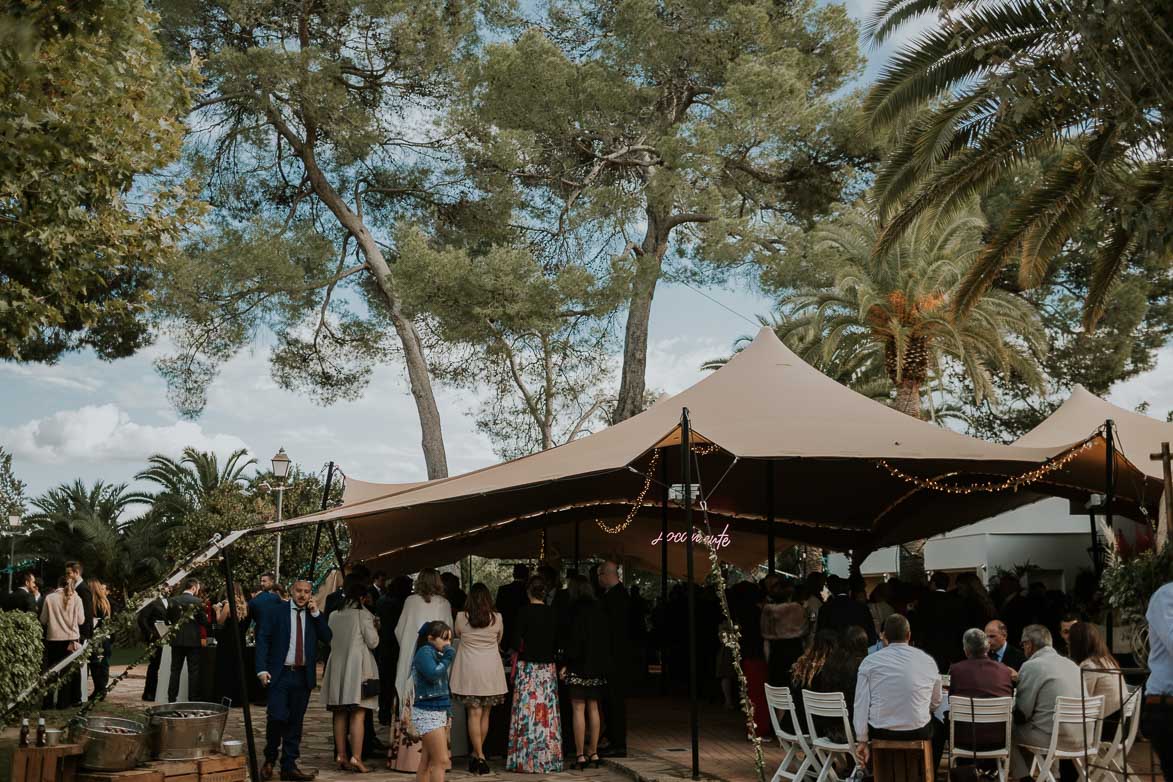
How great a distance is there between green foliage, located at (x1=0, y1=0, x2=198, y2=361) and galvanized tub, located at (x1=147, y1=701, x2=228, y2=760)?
4.09 metres

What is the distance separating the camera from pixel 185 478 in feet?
91.2

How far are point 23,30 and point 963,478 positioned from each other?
39.6ft

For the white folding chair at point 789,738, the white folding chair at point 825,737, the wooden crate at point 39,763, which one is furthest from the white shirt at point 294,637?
the white folding chair at point 825,737

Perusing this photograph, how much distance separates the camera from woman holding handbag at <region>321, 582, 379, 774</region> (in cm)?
847

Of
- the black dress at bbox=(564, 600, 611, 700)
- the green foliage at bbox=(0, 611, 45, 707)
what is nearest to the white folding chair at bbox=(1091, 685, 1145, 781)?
the black dress at bbox=(564, 600, 611, 700)

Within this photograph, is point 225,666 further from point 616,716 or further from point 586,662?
point 586,662

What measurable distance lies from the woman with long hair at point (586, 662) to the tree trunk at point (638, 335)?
1151 centimetres

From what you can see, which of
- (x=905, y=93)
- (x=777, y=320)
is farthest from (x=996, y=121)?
(x=777, y=320)

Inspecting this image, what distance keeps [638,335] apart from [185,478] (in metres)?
13.1

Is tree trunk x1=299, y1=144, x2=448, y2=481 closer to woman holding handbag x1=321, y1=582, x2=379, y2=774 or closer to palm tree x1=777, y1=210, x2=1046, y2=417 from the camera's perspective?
palm tree x1=777, y1=210, x2=1046, y2=417

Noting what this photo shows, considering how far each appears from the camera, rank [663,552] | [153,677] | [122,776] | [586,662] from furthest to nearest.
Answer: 1. [153,677]
2. [663,552]
3. [586,662]
4. [122,776]

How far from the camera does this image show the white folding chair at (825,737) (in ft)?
22.0

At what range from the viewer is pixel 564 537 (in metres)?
18.2

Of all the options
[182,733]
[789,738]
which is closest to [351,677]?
[182,733]
